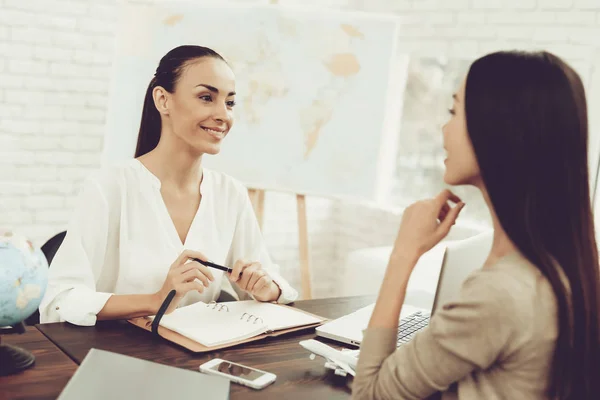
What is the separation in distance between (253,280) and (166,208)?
315 mm

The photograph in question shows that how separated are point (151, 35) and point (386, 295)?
2157 millimetres

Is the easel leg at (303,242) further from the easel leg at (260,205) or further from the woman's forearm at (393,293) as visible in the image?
the woman's forearm at (393,293)

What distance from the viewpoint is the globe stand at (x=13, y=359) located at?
42.9 inches

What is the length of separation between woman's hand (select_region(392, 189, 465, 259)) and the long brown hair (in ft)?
0.47

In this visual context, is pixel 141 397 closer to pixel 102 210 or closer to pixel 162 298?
pixel 162 298

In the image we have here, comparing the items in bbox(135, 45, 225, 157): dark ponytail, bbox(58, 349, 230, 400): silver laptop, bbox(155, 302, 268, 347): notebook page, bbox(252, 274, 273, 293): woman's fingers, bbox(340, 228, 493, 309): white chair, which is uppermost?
bbox(135, 45, 225, 157): dark ponytail

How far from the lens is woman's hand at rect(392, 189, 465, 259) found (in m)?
1.05

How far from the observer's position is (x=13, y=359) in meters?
1.11

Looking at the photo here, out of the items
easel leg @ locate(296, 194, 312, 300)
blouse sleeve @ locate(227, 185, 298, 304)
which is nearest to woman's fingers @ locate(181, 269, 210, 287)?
blouse sleeve @ locate(227, 185, 298, 304)

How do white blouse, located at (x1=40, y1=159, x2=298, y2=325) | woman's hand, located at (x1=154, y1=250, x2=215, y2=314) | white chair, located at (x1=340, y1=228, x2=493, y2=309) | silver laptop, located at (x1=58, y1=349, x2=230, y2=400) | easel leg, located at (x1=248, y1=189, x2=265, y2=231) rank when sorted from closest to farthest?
silver laptop, located at (x1=58, y1=349, x2=230, y2=400)
woman's hand, located at (x1=154, y1=250, x2=215, y2=314)
white blouse, located at (x1=40, y1=159, x2=298, y2=325)
white chair, located at (x1=340, y1=228, x2=493, y2=309)
easel leg, located at (x1=248, y1=189, x2=265, y2=231)

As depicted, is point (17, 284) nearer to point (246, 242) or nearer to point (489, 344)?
point (489, 344)

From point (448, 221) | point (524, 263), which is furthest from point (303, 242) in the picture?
point (524, 263)

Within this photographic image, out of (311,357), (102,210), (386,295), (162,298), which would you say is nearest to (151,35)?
(102,210)

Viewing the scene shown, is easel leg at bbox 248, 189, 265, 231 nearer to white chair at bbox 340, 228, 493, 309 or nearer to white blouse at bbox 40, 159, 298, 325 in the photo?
white chair at bbox 340, 228, 493, 309
